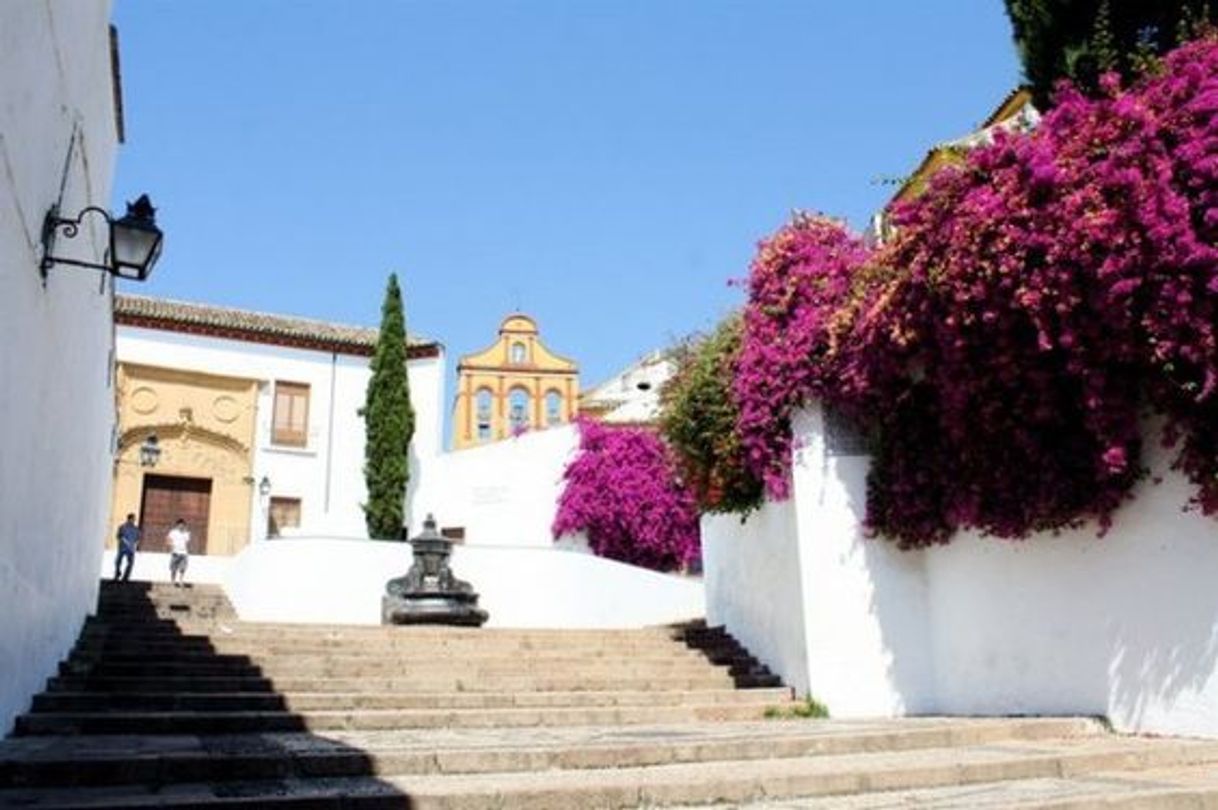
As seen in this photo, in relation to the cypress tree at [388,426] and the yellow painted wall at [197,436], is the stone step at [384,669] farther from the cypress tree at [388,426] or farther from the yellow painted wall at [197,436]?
the yellow painted wall at [197,436]

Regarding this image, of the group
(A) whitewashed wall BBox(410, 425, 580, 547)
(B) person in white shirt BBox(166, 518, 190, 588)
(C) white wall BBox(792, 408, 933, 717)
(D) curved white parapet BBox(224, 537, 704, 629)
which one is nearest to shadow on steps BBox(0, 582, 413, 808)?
(C) white wall BBox(792, 408, 933, 717)

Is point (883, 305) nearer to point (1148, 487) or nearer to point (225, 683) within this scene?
point (1148, 487)

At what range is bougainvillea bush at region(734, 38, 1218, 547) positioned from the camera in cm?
569

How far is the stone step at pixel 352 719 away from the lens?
5.89 meters

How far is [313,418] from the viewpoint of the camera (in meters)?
26.5

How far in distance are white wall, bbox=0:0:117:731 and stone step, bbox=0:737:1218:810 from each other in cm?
132

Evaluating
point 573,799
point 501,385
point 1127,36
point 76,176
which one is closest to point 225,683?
point 76,176

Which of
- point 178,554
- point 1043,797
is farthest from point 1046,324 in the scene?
point 178,554

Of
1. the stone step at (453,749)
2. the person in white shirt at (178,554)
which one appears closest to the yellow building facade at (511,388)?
the person in white shirt at (178,554)

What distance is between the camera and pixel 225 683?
25.1ft

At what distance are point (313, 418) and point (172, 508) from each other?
12.9 ft

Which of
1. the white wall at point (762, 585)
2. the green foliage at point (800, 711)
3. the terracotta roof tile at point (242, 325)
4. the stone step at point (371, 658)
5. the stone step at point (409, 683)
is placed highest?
the terracotta roof tile at point (242, 325)

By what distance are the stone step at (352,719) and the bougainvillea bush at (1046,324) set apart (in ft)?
7.24

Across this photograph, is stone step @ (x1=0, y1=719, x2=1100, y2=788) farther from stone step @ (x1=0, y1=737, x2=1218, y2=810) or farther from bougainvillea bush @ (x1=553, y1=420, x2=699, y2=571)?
bougainvillea bush @ (x1=553, y1=420, x2=699, y2=571)
